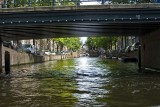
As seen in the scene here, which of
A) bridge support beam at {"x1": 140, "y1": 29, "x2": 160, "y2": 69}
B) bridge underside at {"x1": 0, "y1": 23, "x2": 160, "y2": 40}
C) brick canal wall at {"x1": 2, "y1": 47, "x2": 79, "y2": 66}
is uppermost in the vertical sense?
bridge underside at {"x1": 0, "y1": 23, "x2": 160, "y2": 40}

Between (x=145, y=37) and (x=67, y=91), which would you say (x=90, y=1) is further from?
(x=145, y=37)

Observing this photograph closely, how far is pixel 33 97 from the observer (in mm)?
24844

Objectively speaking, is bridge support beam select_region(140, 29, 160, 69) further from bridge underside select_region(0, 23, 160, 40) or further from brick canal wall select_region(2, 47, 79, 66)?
brick canal wall select_region(2, 47, 79, 66)

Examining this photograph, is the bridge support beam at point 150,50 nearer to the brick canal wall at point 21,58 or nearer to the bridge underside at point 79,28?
the bridge underside at point 79,28

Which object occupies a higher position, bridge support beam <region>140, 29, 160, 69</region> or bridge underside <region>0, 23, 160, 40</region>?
bridge underside <region>0, 23, 160, 40</region>

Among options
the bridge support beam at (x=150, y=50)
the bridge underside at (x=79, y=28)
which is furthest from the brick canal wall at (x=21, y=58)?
the bridge support beam at (x=150, y=50)

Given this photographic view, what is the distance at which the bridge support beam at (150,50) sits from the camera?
48.9 m

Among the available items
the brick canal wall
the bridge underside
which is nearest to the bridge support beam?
the bridge underside

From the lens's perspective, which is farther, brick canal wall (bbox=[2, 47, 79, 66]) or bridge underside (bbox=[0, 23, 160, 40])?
brick canal wall (bbox=[2, 47, 79, 66])

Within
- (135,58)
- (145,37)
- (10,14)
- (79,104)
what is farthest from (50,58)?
(79,104)

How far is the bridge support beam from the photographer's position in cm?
4887

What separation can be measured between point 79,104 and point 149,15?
1953 cm

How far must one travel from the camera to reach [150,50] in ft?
177

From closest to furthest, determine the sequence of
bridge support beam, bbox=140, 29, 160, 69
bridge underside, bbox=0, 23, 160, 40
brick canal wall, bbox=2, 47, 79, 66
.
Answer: bridge underside, bbox=0, 23, 160, 40, bridge support beam, bbox=140, 29, 160, 69, brick canal wall, bbox=2, 47, 79, 66
